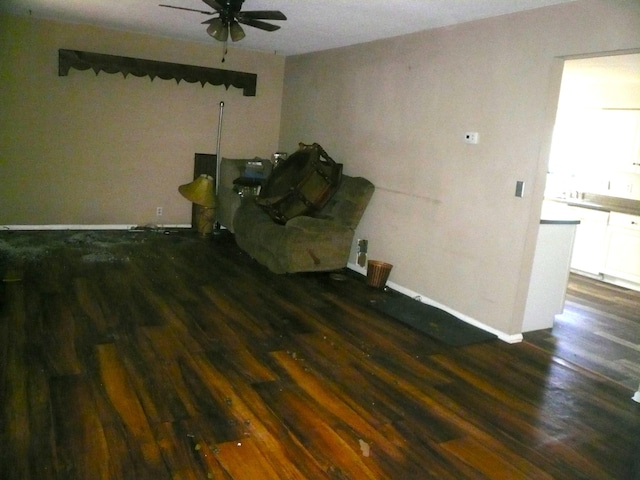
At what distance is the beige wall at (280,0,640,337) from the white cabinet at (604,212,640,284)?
2.70 metres

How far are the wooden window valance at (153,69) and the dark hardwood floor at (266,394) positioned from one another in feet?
8.02

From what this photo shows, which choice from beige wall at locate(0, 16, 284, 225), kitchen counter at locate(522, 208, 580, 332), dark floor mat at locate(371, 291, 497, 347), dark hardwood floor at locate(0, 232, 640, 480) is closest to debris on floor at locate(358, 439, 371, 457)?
dark hardwood floor at locate(0, 232, 640, 480)

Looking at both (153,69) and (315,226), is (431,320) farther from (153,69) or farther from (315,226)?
(153,69)

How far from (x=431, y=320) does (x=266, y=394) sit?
179 centimetres

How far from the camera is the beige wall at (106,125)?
548 centimetres

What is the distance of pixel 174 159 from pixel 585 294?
194 inches

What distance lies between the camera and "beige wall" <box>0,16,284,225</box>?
18.0 feet

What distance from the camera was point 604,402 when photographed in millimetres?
2990

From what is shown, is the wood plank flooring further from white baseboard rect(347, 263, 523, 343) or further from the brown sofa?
the brown sofa

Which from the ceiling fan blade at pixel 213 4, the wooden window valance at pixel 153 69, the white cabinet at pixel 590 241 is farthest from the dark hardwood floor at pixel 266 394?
the white cabinet at pixel 590 241

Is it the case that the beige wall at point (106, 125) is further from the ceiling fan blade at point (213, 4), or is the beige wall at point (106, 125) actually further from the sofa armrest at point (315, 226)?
the ceiling fan blade at point (213, 4)

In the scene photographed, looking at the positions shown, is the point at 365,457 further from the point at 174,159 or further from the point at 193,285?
the point at 174,159

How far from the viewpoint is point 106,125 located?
5.91 meters

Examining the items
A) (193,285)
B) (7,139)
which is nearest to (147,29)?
(7,139)
